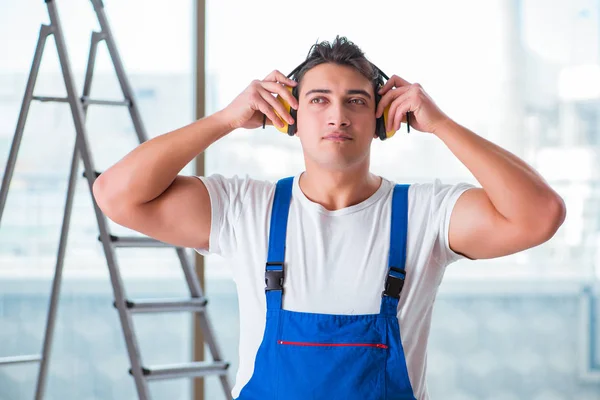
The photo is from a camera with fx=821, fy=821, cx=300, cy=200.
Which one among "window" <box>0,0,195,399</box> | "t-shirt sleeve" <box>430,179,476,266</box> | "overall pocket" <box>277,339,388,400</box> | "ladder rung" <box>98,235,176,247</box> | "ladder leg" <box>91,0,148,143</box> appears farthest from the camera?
"window" <box>0,0,195,399</box>

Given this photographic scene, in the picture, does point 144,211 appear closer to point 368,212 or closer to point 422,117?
point 368,212

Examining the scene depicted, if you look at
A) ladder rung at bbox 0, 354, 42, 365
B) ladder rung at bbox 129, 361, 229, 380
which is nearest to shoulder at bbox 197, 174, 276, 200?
ladder rung at bbox 129, 361, 229, 380

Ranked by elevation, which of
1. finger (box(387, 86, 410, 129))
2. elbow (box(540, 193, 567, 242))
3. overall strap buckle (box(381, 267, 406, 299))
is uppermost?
finger (box(387, 86, 410, 129))

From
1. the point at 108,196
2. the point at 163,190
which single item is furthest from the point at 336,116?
the point at 108,196

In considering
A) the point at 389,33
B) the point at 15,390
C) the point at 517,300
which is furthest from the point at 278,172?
the point at 15,390

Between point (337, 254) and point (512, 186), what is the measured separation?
43 cm

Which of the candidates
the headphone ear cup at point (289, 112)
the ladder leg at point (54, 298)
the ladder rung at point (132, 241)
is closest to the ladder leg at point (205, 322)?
the ladder rung at point (132, 241)

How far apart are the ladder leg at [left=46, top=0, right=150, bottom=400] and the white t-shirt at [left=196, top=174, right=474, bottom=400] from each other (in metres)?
1.14

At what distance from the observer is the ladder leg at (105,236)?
10.00 ft

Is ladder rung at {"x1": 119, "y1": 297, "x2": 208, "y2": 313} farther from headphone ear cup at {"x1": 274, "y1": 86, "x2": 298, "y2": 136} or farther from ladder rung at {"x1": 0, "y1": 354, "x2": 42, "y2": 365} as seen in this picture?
headphone ear cup at {"x1": 274, "y1": 86, "x2": 298, "y2": 136}

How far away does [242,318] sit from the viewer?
199cm

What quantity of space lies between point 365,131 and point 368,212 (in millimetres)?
197

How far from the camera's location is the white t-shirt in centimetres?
191

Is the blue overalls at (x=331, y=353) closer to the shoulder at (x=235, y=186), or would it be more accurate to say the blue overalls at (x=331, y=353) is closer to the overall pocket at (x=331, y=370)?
the overall pocket at (x=331, y=370)
